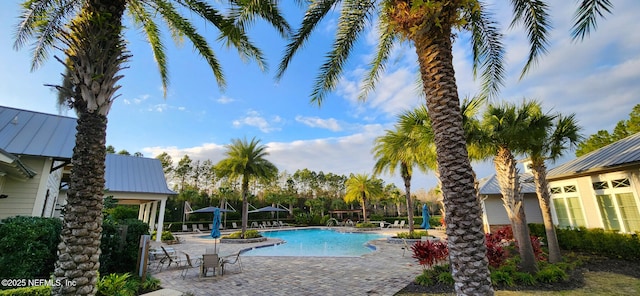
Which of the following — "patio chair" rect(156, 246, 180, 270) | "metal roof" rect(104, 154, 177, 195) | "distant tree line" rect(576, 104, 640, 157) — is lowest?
"patio chair" rect(156, 246, 180, 270)

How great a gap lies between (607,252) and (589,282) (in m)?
4.39

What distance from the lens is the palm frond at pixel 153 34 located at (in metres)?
6.72

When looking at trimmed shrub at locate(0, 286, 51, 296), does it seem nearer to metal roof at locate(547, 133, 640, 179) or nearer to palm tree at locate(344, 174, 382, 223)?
metal roof at locate(547, 133, 640, 179)

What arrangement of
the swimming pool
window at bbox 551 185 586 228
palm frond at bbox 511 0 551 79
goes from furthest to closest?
the swimming pool → window at bbox 551 185 586 228 → palm frond at bbox 511 0 551 79

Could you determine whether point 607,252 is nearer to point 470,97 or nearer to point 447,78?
point 470,97

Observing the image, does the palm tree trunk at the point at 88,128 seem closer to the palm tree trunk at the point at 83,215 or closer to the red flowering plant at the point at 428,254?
the palm tree trunk at the point at 83,215

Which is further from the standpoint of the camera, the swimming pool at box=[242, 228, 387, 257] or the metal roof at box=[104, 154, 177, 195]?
the metal roof at box=[104, 154, 177, 195]

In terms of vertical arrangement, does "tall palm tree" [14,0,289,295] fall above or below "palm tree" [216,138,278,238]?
below

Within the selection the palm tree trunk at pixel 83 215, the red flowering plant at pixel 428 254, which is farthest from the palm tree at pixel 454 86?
the palm tree trunk at pixel 83 215

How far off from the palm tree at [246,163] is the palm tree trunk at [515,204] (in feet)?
50.0

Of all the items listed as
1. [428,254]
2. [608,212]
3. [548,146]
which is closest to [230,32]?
[428,254]

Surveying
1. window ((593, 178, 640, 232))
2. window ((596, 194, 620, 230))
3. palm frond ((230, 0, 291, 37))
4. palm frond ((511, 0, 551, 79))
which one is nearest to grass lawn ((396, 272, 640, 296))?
window ((593, 178, 640, 232))

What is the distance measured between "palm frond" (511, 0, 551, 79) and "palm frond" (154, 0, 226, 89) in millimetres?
7251

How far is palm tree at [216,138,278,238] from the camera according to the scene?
19.5 m
